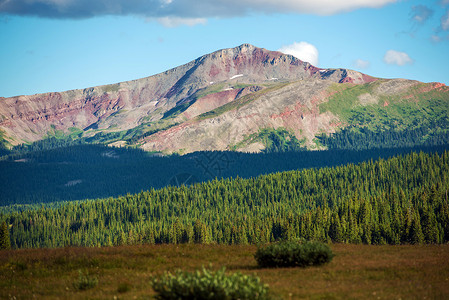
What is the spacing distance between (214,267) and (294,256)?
20.3 ft

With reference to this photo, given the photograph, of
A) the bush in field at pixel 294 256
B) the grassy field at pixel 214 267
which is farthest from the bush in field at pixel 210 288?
the bush in field at pixel 294 256

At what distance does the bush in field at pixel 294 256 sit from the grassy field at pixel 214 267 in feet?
3.37

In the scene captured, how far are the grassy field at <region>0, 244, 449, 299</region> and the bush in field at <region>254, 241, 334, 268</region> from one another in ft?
3.37

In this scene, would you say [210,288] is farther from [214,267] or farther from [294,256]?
[294,256]

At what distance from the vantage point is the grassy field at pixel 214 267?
2928 centimetres

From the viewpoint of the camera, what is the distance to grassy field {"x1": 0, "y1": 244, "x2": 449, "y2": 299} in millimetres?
29281

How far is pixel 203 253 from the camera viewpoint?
44.4 metres

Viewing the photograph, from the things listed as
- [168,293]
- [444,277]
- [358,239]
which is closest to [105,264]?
[168,293]

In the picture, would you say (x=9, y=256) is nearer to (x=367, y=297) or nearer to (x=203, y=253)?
(x=203, y=253)

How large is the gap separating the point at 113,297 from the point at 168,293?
5.69m

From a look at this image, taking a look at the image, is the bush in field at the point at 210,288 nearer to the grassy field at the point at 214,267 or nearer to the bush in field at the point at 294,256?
the grassy field at the point at 214,267

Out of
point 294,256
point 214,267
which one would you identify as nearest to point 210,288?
point 214,267

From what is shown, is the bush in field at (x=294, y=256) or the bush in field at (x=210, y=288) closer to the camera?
the bush in field at (x=210, y=288)

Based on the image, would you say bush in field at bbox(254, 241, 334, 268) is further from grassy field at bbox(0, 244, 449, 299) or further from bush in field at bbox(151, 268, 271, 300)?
bush in field at bbox(151, 268, 271, 300)
